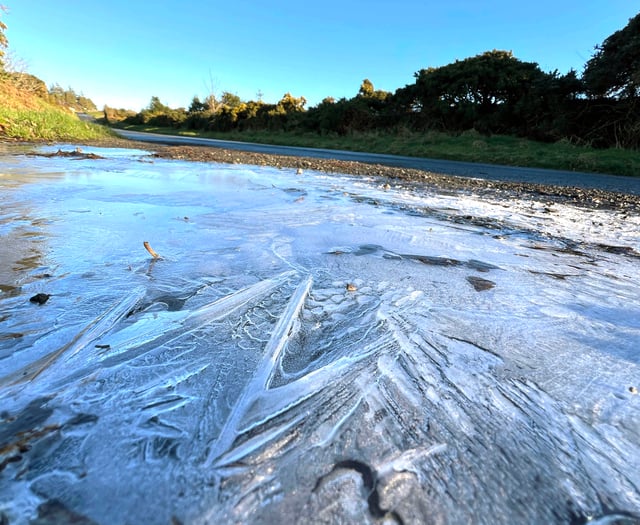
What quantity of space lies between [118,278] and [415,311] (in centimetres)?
129

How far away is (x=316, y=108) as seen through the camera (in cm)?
2330

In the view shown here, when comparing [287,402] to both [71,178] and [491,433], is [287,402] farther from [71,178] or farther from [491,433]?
[71,178]

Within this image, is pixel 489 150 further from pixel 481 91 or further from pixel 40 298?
pixel 40 298

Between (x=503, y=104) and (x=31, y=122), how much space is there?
1814cm

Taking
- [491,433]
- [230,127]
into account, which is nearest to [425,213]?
[491,433]

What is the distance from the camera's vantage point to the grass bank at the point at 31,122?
1066 centimetres

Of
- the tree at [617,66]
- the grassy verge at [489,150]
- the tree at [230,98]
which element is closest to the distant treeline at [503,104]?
the tree at [617,66]

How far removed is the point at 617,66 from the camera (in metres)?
10.9

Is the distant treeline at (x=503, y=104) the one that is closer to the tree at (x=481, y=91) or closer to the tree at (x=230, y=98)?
the tree at (x=481, y=91)

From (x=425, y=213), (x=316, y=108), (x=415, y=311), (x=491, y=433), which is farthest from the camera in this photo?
(x=316, y=108)

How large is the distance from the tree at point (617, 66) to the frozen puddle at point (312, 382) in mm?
12898

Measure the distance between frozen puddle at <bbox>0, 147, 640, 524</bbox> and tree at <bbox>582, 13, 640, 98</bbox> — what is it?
1290cm

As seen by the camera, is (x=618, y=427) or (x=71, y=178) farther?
(x=71, y=178)

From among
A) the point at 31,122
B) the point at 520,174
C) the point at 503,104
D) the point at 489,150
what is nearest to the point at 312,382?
the point at 520,174
